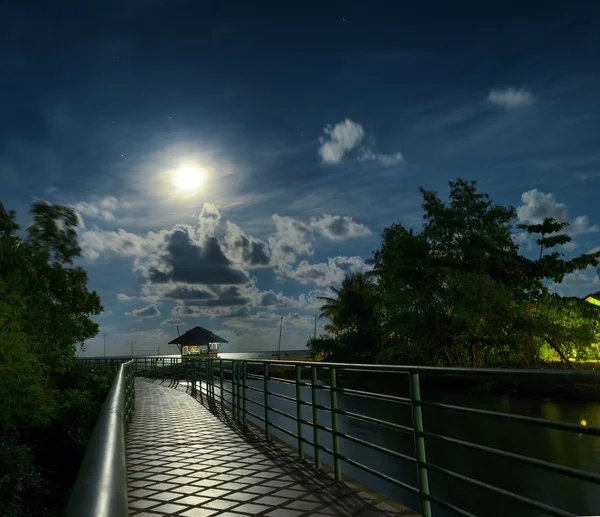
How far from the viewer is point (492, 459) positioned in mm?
25547

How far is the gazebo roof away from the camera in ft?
198

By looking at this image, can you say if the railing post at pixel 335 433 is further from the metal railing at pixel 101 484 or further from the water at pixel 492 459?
the water at pixel 492 459

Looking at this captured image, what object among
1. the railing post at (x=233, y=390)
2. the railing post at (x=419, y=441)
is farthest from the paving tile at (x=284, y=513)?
the railing post at (x=233, y=390)

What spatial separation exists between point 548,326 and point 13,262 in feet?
88.6

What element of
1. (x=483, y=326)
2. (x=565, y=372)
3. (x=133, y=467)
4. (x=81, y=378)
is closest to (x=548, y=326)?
(x=483, y=326)

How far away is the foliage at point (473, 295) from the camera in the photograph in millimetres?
33656

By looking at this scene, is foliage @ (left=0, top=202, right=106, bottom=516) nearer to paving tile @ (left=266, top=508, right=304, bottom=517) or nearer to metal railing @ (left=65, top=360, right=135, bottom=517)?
paving tile @ (left=266, top=508, right=304, bottom=517)

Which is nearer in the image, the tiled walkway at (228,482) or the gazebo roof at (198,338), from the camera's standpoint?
the tiled walkway at (228,482)

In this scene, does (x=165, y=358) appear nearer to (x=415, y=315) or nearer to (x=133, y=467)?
(x=415, y=315)

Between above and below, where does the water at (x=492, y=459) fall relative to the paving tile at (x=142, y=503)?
below

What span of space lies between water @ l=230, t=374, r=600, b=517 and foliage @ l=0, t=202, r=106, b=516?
977cm

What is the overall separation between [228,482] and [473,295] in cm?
2961

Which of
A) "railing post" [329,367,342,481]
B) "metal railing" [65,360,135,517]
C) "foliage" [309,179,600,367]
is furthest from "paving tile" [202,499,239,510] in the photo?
"foliage" [309,179,600,367]

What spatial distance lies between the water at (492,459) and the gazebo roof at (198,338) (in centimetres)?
2208
